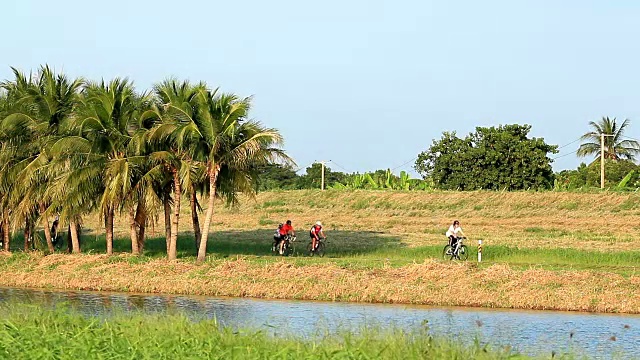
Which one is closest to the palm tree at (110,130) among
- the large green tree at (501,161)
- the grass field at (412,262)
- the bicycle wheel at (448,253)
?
the grass field at (412,262)

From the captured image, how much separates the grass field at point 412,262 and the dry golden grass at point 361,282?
0.11 feet

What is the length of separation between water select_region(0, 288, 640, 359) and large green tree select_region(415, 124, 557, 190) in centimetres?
3998

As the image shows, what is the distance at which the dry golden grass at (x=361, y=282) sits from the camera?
24.5m

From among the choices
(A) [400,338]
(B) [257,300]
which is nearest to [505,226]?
(B) [257,300]

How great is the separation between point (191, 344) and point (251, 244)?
27906 mm

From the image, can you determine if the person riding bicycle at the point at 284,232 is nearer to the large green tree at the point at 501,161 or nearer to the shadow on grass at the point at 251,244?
the shadow on grass at the point at 251,244

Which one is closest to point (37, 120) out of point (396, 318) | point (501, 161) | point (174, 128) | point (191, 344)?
point (174, 128)

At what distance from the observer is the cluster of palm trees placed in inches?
1211

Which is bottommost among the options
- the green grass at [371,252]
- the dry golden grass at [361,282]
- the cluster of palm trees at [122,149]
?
the dry golden grass at [361,282]

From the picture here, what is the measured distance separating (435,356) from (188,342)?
125 inches

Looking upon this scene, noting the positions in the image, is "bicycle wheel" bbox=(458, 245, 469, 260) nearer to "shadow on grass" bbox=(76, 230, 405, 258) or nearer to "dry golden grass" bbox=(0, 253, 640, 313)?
"shadow on grass" bbox=(76, 230, 405, 258)

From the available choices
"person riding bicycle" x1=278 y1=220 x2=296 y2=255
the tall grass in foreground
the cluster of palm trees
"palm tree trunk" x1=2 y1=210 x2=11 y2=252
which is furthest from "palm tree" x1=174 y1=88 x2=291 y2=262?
the tall grass in foreground

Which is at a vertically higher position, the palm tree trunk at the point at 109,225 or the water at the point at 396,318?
the palm tree trunk at the point at 109,225

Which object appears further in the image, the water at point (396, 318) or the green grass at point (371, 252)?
the green grass at point (371, 252)
